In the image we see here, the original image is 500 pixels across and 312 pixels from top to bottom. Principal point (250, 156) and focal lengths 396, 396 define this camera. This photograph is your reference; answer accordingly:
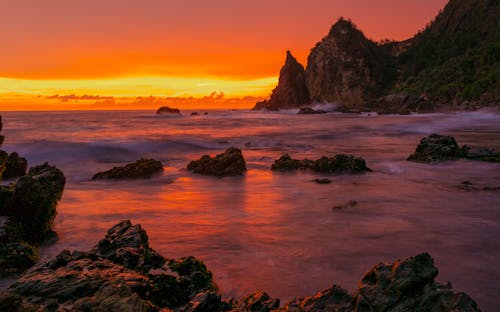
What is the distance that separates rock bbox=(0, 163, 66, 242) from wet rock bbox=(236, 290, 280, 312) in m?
4.28

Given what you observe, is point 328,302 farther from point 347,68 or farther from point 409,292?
point 347,68

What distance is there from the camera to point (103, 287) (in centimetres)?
336

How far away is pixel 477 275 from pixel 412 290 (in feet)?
8.58

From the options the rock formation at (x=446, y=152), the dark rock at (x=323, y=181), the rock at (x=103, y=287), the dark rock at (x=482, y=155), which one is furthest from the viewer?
the rock formation at (x=446, y=152)

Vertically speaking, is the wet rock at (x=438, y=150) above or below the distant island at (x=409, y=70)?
below

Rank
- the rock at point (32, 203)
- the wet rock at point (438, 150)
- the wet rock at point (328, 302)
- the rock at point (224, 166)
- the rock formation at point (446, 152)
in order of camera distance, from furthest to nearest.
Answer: the wet rock at point (438, 150) < the rock formation at point (446, 152) < the rock at point (224, 166) < the rock at point (32, 203) < the wet rock at point (328, 302)

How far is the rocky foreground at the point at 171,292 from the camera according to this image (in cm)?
297

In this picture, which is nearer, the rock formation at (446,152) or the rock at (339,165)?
the rock at (339,165)

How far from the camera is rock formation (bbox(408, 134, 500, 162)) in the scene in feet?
47.3

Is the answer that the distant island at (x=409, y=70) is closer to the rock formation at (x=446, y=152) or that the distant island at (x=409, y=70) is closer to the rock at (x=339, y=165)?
the rock formation at (x=446, y=152)

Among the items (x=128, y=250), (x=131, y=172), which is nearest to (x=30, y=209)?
(x=128, y=250)

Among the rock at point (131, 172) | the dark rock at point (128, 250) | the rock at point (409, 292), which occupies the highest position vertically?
the rock at point (409, 292)

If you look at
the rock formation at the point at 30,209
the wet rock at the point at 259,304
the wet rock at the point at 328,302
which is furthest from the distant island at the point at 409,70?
the wet rock at the point at 259,304

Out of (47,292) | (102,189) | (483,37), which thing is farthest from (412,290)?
(483,37)
